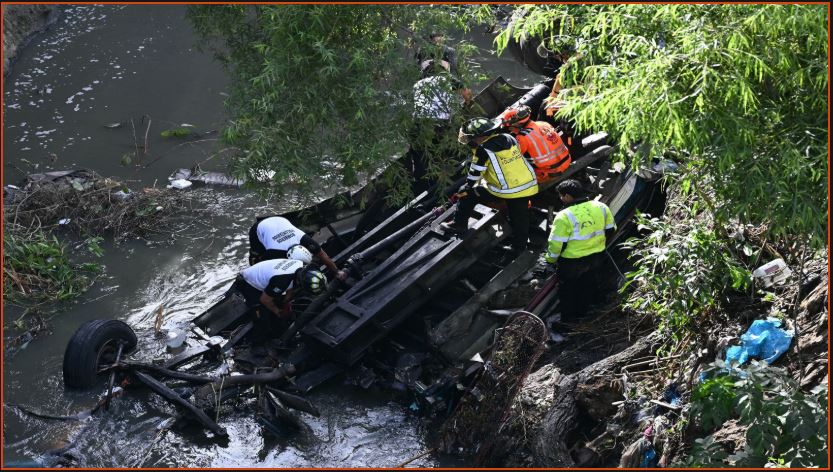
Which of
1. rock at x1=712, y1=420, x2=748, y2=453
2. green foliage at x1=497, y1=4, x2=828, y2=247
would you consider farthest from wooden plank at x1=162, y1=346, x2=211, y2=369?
rock at x1=712, y1=420, x2=748, y2=453

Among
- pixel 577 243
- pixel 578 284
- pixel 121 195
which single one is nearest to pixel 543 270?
pixel 578 284

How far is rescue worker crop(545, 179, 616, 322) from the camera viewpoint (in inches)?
301

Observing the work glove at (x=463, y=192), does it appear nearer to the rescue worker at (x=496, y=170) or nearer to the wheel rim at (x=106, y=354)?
the rescue worker at (x=496, y=170)

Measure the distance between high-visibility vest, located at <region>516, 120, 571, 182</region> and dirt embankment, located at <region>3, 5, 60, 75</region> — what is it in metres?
11.5

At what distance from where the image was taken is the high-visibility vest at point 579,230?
25.0 feet

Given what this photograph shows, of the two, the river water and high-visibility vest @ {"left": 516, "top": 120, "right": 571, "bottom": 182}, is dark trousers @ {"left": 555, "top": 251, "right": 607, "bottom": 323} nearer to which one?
high-visibility vest @ {"left": 516, "top": 120, "right": 571, "bottom": 182}

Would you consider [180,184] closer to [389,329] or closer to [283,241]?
[283,241]

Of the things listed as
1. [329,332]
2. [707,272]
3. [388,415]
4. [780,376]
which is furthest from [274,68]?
[780,376]

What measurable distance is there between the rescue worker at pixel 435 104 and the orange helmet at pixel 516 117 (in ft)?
1.93

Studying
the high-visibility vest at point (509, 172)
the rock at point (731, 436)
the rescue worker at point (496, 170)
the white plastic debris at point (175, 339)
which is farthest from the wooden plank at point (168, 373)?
the rock at point (731, 436)

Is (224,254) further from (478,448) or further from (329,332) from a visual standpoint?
(478,448)

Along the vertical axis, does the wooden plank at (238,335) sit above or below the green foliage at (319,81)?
below

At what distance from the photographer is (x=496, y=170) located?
8.16 m

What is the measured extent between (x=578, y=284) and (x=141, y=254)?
5.99 metres
